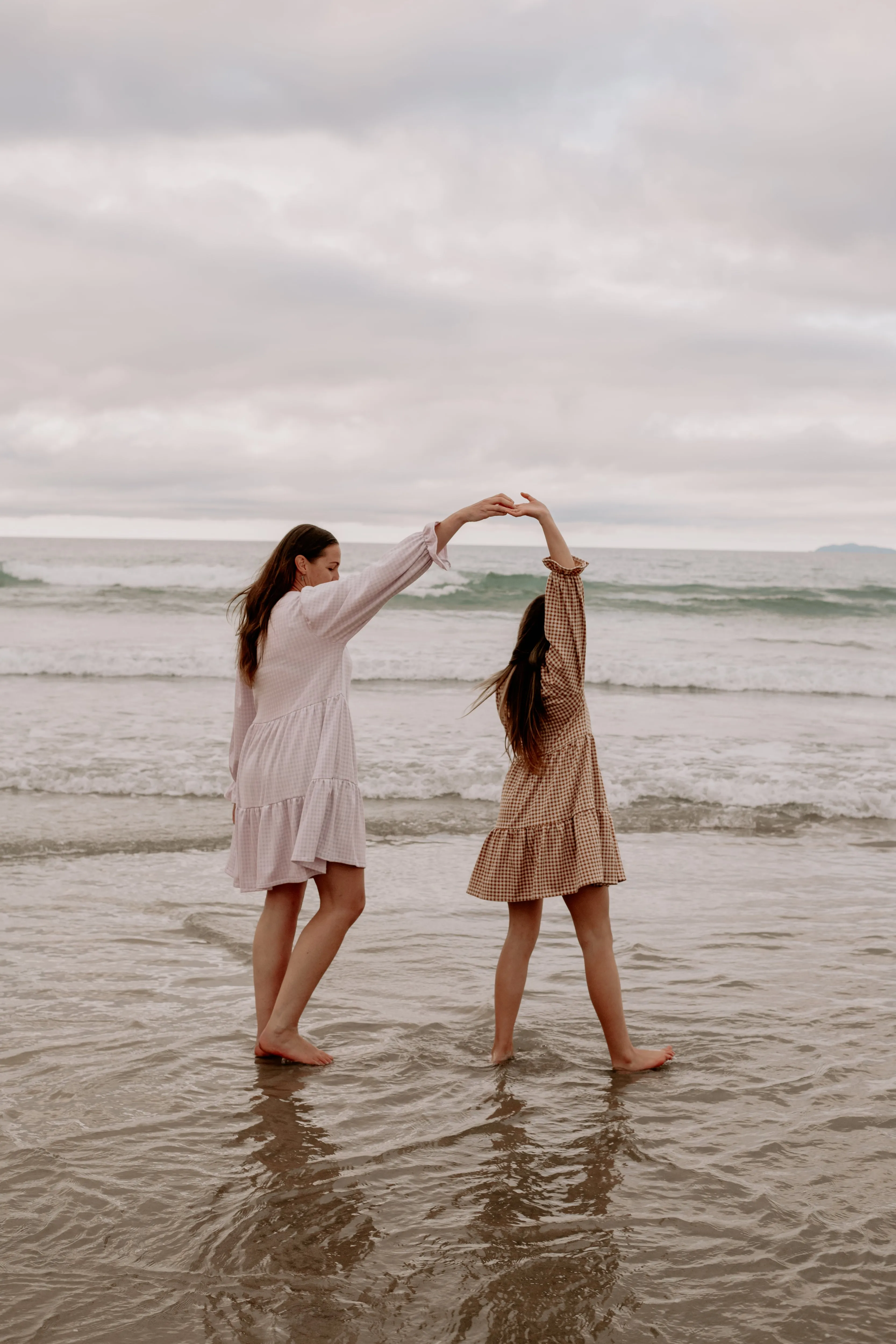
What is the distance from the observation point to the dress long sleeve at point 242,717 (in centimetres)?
406

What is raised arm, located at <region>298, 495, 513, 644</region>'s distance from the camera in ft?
11.8

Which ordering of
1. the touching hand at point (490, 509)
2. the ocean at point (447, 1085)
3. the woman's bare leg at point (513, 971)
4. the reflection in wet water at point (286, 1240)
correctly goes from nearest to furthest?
the reflection in wet water at point (286, 1240) < the ocean at point (447, 1085) < the touching hand at point (490, 509) < the woman's bare leg at point (513, 971)

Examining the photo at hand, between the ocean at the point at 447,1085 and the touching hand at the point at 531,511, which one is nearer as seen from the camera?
the ocean at the point at 447,1085

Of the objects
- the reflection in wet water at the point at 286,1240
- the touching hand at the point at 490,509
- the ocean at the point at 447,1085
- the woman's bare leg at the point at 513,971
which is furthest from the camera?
the woman's bare leg at the point at 513,971

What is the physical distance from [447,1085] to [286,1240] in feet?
3.67

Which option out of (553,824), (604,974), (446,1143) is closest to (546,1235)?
(446,1143)

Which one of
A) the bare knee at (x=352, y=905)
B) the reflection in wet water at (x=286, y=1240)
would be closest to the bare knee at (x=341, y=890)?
the bare knee at (x=352, y=905)

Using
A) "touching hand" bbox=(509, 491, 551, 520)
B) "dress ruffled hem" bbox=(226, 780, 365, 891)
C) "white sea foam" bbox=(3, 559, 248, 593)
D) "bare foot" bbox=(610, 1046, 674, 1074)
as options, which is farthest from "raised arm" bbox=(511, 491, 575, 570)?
"white sea foam" bbox=(3, 559, 248, 593)

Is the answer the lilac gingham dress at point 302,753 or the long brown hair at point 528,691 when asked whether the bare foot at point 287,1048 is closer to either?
the lilac gingham dress at point 302,753

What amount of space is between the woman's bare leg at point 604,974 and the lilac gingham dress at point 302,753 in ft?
2.65

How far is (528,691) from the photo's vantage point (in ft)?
12.8

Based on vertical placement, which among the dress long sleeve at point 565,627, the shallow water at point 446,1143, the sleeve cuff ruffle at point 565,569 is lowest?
the shallow water at point 446,1143

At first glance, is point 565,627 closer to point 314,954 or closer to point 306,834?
point 306,834

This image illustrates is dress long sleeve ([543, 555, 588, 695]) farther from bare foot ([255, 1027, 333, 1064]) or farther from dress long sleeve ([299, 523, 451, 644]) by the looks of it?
bare foot ([255, 1027, 333, 1064])
